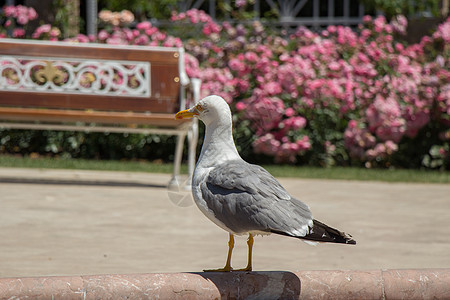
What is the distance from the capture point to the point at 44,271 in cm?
368

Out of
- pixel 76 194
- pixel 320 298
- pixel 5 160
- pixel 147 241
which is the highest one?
pixel 320 298

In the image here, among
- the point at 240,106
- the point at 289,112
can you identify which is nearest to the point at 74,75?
the point at 240,106

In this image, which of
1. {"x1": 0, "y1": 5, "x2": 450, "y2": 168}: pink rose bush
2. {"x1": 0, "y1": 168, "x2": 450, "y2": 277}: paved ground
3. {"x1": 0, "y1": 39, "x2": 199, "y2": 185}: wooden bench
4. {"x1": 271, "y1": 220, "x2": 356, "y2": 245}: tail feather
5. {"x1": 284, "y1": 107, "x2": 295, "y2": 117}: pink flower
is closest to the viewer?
{"x1": 271, "y1": 220, "x2": 356, "y2": 245}: tail feather

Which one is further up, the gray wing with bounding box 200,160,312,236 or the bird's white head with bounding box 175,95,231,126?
the bird's white head with bounding box 175,95,231,126

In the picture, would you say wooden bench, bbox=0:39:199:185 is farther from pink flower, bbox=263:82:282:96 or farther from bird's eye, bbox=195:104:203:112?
bird's eye, bbox=195:104:203:112

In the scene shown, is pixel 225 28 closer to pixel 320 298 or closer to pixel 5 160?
pixel 5 160

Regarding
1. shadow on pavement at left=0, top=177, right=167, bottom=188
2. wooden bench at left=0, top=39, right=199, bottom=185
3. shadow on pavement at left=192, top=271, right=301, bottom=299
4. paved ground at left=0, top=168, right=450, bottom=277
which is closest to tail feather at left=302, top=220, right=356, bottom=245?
shadow on pavement at left=192, top=271, right=301, bottom=299

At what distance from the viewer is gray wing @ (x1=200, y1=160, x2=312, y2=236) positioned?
278 centimetres

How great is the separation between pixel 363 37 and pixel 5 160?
462 centimetres

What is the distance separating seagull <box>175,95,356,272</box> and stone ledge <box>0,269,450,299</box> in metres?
0.26

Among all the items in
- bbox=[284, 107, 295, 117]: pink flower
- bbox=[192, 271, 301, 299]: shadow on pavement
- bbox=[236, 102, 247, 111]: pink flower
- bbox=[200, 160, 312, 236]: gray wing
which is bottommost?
bbox=[284, 107, 295, 117]: pink flower

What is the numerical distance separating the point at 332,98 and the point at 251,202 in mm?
6142

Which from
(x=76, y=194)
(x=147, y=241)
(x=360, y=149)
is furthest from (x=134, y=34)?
(x=147, y=241)

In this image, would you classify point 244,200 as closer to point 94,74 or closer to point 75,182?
point 75,182
